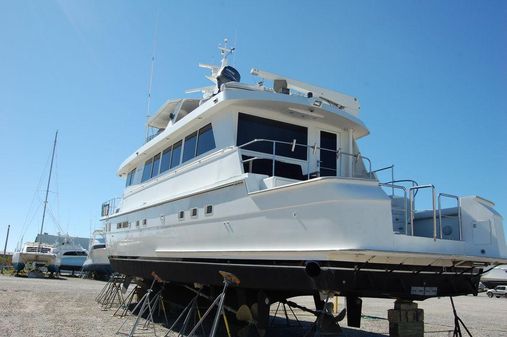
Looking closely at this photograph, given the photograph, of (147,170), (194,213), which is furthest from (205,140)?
(147,170)

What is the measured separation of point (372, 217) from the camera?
5.30 m

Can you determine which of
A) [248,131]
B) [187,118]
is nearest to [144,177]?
[187,118]

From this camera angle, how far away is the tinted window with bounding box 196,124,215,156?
8.10 m

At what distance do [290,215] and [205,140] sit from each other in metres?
3.12

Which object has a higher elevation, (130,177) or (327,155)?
(130,177)

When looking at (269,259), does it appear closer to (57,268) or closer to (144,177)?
(144,177)

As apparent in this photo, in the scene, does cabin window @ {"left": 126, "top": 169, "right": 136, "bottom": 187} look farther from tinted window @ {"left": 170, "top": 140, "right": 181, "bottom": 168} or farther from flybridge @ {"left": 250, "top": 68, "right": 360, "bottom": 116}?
flybridge @ {"left": 250, "top": 68, "right": 360, "bottom": 116}

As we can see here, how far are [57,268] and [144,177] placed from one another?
21334 millimetres

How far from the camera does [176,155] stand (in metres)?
9.64

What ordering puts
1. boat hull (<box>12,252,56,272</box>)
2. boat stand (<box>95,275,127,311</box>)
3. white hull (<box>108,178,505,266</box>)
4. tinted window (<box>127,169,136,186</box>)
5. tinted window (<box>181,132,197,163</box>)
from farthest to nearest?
boat hull (<box>12,252,56,272</box>) → boat stand (<box>95,275,127,311</box>) → tinted window (<box>127,169,136,186</box>) → tinted window (<box>181,132,197,163</box>) → white hull (<box>108,178,505,266</box>)

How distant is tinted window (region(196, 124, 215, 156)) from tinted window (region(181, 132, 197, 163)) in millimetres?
227

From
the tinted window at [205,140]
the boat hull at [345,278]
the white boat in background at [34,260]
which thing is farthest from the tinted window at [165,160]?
the white boat in background at [34,260]

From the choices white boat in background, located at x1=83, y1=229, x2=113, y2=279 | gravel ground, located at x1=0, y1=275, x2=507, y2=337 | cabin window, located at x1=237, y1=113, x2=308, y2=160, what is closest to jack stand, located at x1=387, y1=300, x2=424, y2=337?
gravel ground, located at x1=0, y1=275, x2=507, y2=337

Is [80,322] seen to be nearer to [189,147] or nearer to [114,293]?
[114,293]
